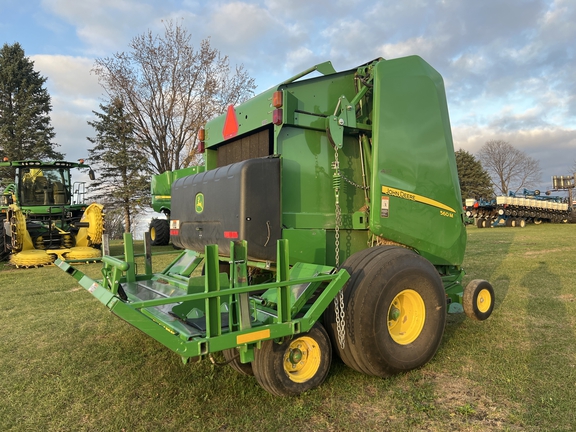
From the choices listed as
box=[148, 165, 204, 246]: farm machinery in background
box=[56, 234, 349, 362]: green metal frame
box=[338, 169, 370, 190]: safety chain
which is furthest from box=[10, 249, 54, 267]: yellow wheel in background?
box=[338, 169, 370, 190]: safety chain

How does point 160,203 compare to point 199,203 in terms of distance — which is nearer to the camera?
point 199,203

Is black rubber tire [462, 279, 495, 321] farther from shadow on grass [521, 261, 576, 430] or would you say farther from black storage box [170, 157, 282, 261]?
black storage box [170, 157, 282, 261]

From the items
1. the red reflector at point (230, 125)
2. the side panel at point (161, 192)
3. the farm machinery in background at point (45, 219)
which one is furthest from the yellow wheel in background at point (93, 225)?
the red reflector at point (230, 125)

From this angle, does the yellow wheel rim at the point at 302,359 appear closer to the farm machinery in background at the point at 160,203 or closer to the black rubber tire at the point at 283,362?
the black rubber tire at the point at 283,362

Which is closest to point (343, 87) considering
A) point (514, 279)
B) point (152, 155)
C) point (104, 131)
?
point (514, 279)

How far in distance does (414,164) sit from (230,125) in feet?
6.51

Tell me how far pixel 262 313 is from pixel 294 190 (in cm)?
112

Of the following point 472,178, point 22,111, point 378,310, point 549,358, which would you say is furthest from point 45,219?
point 472,178

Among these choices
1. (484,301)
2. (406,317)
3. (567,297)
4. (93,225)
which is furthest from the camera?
(93,225)

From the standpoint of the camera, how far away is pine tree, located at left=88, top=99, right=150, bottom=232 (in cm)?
2505

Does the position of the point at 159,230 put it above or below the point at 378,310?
above

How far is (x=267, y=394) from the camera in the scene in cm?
315

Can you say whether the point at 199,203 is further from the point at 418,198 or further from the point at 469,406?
the point at 469,406

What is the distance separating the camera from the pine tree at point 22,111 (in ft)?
88.5
